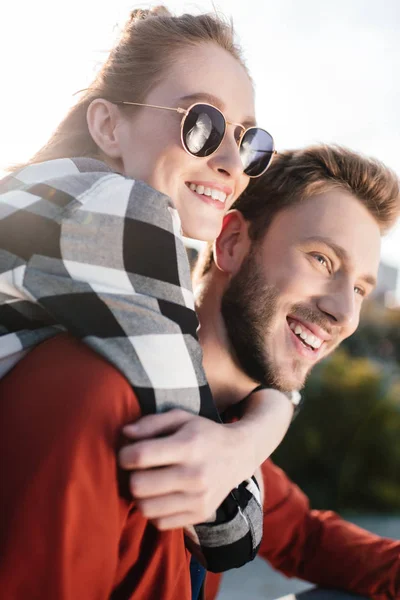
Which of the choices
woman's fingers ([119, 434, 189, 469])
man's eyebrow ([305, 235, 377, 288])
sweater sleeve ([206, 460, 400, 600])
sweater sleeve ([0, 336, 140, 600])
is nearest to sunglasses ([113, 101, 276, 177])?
man's eyebrow ([305, 235, 377, 288])

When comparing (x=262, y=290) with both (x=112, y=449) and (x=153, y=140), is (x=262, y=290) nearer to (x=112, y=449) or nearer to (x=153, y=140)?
(x=153, y=140)

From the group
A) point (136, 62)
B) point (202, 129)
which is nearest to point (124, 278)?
point (202, 129)

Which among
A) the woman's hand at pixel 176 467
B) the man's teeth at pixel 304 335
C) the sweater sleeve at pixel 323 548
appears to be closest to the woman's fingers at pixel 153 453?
the woman's hand at pixel 176 467

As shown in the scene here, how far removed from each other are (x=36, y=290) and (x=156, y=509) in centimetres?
53

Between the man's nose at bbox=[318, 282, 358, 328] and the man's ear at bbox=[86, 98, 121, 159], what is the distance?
1.16 m

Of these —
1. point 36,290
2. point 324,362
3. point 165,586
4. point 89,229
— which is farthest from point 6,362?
point 324,362

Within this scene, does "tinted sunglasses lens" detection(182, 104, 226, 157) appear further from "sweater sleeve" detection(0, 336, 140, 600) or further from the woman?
"sweater sleeve" detection(0, 336, 140, 600)

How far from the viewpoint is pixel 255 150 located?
232cm

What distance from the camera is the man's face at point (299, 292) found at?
8.93ft

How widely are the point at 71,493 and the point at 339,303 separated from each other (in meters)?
1.83

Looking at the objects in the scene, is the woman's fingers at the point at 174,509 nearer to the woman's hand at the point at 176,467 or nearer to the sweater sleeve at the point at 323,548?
the woman's hand at the point at 176,467

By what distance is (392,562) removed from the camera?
2682 millimetres

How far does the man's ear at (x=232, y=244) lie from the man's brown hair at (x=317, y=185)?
35mm

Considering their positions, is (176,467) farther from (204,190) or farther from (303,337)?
(303,337)
